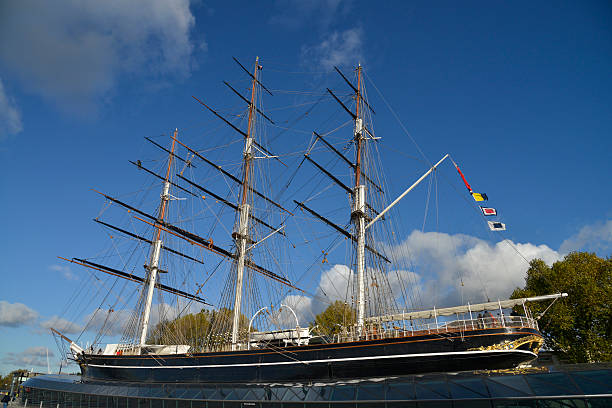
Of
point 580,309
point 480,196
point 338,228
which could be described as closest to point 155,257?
point 338,228

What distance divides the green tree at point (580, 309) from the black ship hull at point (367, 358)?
13913mm

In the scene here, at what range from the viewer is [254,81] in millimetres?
45344

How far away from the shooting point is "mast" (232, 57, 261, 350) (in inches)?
1307

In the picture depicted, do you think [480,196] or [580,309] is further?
[580,309]

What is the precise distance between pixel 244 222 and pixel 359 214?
12.6m

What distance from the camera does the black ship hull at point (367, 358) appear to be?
62.2 feet

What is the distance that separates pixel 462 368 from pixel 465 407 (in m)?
4.78

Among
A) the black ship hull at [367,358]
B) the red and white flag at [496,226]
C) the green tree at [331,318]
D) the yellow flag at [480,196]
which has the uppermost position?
the yellow flag at [480,196]

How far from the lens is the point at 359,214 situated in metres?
31.7

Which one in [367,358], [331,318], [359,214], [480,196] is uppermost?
[359,214]

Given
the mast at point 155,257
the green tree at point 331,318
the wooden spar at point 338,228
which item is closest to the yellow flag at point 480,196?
the wooden spar at point 338,228

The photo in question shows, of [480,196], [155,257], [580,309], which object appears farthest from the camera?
[155,257]

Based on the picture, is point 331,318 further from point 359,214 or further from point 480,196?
point 480,196

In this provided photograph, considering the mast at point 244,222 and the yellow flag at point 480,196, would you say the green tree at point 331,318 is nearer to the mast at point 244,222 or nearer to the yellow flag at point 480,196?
the mast at point 244,222
